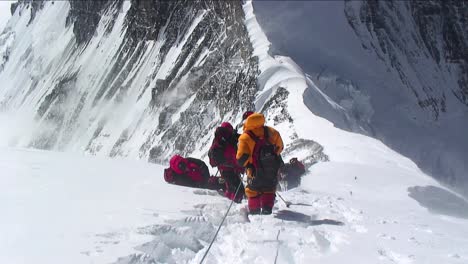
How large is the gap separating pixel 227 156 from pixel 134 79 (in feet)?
148

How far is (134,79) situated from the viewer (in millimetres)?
53188

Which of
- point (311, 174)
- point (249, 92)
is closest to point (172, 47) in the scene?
point (249, 92)

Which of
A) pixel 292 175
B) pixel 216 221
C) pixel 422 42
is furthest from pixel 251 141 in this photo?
pixel 422 42

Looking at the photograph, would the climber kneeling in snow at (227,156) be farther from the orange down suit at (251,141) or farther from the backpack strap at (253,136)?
the backpack strap at (253,136)

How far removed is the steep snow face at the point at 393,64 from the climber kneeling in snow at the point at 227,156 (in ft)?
46.4

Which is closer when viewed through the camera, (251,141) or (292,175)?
(251,141)

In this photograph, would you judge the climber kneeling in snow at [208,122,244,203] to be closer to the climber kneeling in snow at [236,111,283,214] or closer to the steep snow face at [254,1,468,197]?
the climber kneeling in snow at [236,111,283,214]

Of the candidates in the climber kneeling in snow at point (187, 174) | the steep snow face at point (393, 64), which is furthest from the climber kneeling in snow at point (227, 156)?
the steep snow face at point (393, 64)

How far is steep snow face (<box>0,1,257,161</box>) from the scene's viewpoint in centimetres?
3195

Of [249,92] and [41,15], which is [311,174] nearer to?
[249,92]

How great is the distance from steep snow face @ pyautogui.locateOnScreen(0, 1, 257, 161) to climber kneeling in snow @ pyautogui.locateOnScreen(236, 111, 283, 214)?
55.7 ft

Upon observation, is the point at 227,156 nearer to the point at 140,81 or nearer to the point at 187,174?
the point at 187,174

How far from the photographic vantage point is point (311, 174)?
37.4 feet

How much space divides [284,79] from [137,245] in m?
17.7
